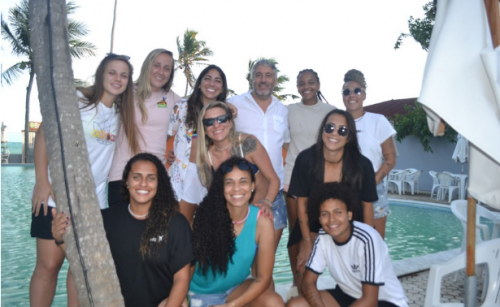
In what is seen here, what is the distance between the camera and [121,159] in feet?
12.8

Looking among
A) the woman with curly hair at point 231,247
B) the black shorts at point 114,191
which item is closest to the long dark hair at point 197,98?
the black shorts at point 114,191

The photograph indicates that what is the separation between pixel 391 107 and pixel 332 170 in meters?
19.4

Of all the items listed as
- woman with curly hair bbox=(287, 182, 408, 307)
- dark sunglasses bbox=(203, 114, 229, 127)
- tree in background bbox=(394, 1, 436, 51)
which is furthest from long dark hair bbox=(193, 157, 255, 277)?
tree in background bbox=(394, 1, 436, 51)

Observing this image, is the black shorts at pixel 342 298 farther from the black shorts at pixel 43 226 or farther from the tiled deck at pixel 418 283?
the black shorts at pixel 43 226

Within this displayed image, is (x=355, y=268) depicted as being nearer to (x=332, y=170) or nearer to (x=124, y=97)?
(x=332, y=170)

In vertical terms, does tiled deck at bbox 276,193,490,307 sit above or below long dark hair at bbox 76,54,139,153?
below

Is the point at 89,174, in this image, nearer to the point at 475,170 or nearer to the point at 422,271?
the point at 475,170

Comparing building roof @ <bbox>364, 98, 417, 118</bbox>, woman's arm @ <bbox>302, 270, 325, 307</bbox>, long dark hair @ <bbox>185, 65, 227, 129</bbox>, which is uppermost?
building roof @ <bbox>364, 98, 417, 118</bbox>

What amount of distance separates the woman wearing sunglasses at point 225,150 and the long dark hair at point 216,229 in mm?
435

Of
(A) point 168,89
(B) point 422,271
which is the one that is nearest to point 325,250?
(A) point 168,89

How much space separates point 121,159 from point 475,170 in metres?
2.97

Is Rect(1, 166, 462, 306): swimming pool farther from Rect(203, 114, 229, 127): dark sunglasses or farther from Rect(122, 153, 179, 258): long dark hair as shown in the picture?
Rect(203, 114, 229, 127): dark sunglasses

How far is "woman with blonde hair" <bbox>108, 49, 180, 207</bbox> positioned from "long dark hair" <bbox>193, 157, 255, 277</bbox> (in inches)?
40.8

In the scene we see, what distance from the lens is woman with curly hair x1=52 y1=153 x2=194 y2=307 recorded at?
2.86 metres
